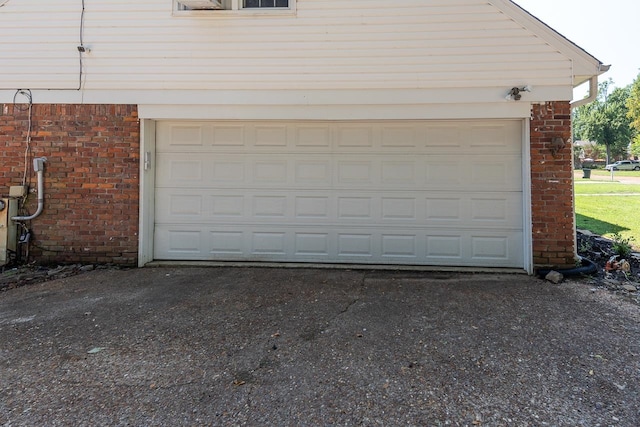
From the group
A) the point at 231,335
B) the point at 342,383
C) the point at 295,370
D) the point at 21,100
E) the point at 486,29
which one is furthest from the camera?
the point at 21,100

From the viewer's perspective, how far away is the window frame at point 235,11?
18.4ft

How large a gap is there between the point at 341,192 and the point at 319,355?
129 inches

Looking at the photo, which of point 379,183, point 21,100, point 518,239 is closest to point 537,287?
point 518,239

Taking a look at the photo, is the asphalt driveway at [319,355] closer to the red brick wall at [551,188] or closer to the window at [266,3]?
the red brick wall at [551,188]

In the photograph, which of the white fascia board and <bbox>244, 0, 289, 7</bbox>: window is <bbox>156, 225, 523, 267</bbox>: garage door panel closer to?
the white fascia board

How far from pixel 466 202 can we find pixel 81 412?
5.19m

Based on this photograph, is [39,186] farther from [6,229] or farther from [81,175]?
[6,229]

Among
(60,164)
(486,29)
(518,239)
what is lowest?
(518,239)

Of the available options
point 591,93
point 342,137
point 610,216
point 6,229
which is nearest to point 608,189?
point 610,216

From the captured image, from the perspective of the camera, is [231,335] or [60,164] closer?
[231,335]

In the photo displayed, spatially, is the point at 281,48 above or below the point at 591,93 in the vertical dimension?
above

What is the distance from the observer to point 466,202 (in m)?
5.70

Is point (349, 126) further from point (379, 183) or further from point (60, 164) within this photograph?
point (60, 164)

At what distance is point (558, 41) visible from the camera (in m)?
5.23
